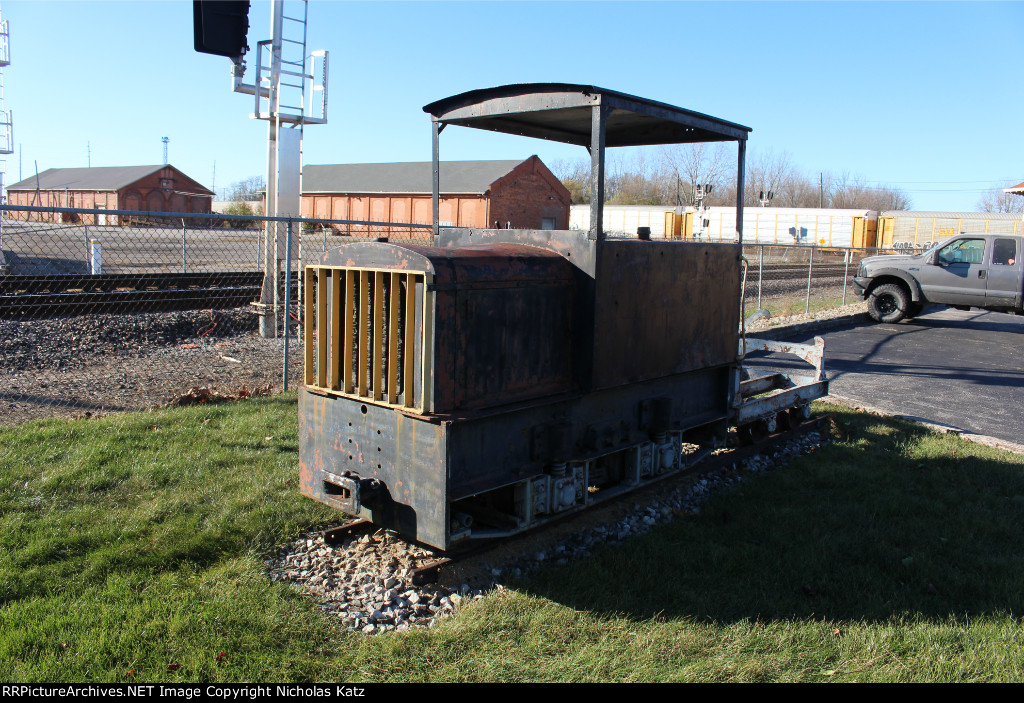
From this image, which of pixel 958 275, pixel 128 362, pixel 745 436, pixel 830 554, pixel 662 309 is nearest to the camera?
pixel 830 554

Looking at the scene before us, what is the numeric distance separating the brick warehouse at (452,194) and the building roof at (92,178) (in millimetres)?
12302

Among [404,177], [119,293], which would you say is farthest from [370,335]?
[404,177]

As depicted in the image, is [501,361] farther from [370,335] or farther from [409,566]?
[409,566]

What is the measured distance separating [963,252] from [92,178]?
5211cm

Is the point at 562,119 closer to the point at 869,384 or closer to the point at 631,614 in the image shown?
the point at 631,614

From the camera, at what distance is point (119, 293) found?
35.0 feet

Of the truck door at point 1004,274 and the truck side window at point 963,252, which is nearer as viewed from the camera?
the truck door at point 1004,274

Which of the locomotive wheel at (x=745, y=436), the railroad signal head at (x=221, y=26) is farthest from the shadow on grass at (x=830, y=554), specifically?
the railroad signal head at (x=221, y=26)

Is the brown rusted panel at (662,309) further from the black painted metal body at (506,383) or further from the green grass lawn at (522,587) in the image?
the green grass lawn at (522,587)

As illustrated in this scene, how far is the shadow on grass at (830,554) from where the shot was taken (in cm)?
416

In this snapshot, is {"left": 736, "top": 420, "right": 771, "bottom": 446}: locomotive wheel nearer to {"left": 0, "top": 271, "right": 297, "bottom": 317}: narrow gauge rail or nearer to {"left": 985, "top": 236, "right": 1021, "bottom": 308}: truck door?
{"left": 0, "top": 271, "right": 297, "bottom": 317}: narrow gauge rail

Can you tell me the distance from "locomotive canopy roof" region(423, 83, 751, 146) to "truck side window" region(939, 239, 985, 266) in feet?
40.1

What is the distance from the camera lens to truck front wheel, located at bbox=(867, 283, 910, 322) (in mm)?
16250
